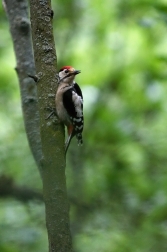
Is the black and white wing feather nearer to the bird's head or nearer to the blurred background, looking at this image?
the bird's head

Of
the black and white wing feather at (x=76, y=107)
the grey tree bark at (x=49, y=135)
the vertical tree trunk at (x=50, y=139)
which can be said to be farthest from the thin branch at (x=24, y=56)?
the vertical tree trunk at (x=50, y=139)

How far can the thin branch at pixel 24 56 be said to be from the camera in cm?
318

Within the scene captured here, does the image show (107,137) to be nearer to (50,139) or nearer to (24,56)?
(24,56)

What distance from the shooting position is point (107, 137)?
545cm

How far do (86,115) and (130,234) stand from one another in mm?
1990

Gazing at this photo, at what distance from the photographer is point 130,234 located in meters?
4.16

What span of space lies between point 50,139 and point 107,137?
9.95 feet

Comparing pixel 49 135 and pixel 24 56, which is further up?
pixel 24 56

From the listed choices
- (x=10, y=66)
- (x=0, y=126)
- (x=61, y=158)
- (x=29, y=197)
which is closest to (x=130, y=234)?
(x=29, y=197)

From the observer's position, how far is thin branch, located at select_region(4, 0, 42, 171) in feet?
10.4

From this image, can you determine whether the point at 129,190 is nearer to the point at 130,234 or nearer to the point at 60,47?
the point at 130,234

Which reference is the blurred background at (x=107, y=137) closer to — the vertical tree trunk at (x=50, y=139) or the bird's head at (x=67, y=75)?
the vertical tree trunk at (x=50, y=139)

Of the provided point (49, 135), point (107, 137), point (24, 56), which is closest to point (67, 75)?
point (24, 56)

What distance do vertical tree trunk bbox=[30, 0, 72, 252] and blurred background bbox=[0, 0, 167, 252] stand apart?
54 cm
